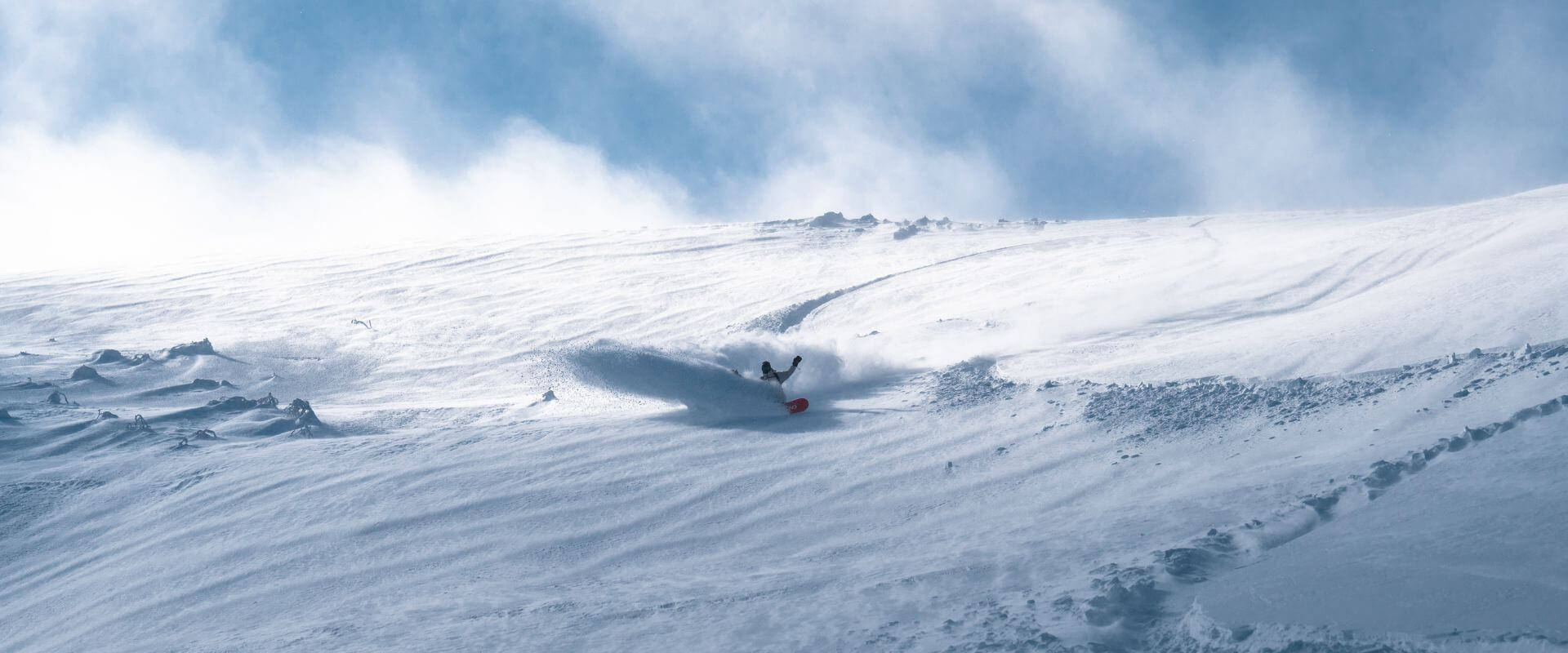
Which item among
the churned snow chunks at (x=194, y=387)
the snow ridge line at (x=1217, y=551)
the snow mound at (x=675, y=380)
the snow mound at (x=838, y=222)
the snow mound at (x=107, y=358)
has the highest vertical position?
the snow mound at (x=838, y=222)

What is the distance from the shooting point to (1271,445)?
767 cm

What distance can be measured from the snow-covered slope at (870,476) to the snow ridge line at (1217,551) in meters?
0.03

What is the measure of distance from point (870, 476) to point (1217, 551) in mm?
3126

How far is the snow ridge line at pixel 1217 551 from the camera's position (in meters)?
5.12

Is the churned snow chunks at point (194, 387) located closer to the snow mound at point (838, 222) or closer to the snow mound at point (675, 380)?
the snow mound at point (675, 380)

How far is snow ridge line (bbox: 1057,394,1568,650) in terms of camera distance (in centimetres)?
512

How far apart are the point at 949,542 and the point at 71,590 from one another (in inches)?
251

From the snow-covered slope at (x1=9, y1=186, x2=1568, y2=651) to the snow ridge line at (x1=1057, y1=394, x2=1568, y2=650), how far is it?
0.09ft

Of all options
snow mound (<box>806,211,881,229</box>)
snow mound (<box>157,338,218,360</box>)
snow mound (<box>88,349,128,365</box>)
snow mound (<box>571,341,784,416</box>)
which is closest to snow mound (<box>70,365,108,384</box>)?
snow mound (<box>88,349,128,365</box>)

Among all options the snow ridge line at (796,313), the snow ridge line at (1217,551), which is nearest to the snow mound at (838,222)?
the snow ridge line at (796,313)

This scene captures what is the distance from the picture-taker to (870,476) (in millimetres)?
8352

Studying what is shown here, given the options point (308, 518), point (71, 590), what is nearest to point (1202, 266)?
point (308, 518)

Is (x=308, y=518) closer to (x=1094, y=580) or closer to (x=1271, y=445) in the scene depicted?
(x=1094, y=580)

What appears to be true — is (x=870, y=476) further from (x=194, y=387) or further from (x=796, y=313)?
(x=194, y=387)
